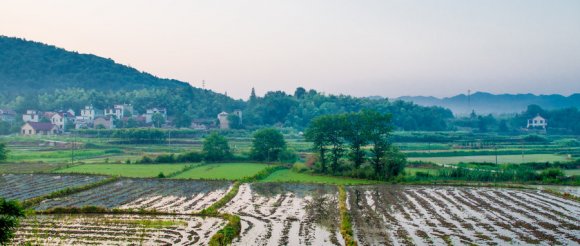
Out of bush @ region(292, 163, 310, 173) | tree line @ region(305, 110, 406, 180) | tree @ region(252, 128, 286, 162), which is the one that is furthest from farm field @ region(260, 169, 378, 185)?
tree @ region(252, 128, 286, 162)

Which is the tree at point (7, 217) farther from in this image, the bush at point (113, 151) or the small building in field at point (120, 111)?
the small building in field at point (120, 111)

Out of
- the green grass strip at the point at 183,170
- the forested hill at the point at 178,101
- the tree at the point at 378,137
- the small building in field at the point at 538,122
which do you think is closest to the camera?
the green grass strip at the point at 183,170

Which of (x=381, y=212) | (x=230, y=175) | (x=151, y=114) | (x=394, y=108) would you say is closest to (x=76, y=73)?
(x=151, y=114)

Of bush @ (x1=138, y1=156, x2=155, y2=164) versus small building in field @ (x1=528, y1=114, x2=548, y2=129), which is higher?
small building in field @ (x1=528, y1=114, x2=548, y2=129)

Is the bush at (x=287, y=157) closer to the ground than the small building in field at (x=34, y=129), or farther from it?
closer to the ground

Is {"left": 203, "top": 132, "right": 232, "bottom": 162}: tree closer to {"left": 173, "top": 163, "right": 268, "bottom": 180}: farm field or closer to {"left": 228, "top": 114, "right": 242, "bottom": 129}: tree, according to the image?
{"left": 173, "top": 163, "right": 268, "bottom": 180}: farm field

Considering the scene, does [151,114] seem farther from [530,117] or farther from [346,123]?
[530,117]

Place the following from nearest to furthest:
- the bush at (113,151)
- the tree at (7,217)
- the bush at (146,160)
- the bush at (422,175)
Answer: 1. the tree at (7,217)
2. the bush at (422,175)
3. the bush at (146,160)
4. the bush at (113,151)

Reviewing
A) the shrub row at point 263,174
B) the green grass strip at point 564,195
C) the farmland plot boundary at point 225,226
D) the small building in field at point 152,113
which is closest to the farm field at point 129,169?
the shrub row at point 263,174
